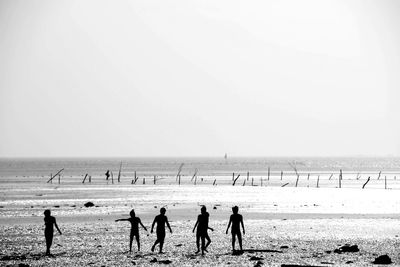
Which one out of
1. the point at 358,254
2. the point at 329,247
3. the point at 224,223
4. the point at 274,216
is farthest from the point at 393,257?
the point at 274,216

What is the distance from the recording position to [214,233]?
3841cm

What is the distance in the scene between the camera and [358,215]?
51.8 metres

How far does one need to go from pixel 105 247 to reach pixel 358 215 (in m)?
26.1

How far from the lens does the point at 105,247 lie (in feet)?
106

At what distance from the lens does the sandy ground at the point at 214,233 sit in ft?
92.3

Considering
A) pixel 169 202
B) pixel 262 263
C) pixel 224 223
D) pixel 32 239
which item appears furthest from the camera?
pixel 169 202

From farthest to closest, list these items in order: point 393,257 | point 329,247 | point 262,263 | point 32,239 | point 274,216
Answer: point 274,216, point 32,239, point 329,247, point 393,257, point 262,263

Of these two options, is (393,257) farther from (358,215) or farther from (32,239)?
(358,215)

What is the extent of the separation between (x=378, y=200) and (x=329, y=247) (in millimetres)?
40048

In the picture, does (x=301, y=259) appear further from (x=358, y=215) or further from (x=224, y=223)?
(x=358, y=215)

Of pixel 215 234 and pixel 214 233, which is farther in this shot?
pixel 214 233

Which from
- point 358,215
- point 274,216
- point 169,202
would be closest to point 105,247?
point 274,216

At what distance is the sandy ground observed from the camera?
2812 cm

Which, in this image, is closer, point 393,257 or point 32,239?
point 393,257
